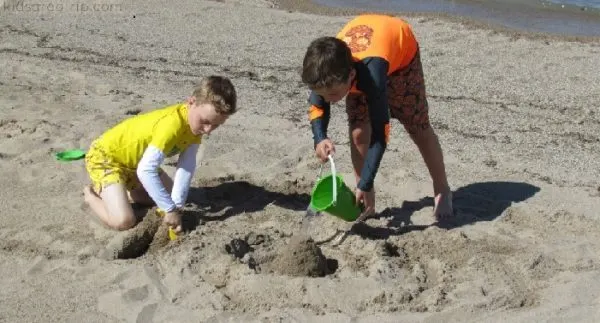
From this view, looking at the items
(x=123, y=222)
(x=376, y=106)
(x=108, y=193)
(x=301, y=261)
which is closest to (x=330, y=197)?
(x=301, y=261)

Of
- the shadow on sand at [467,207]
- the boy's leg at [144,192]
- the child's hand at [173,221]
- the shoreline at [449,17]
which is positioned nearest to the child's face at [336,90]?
the shadow on sand at [467,207]

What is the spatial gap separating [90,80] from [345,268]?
3941 millimetres

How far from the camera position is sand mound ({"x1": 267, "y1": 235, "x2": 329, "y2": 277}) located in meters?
3.64

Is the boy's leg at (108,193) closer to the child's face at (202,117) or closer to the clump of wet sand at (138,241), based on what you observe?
the clump of wet sand at (138,241)

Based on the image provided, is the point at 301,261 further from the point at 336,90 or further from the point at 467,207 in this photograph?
the point at 467,207

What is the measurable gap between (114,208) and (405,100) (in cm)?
160

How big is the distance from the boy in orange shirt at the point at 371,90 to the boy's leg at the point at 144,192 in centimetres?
97

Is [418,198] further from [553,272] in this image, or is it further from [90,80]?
[90,80]

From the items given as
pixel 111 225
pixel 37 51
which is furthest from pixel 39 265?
pixel 37 51

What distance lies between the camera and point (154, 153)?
13.2ft

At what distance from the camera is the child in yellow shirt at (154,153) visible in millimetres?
3980

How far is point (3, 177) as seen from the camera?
4.77 m

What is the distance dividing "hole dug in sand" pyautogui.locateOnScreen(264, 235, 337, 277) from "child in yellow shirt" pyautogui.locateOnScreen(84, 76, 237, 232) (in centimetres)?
59

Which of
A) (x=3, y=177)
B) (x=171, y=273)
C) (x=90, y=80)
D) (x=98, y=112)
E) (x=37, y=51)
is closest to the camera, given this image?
(x=171, y=273)
